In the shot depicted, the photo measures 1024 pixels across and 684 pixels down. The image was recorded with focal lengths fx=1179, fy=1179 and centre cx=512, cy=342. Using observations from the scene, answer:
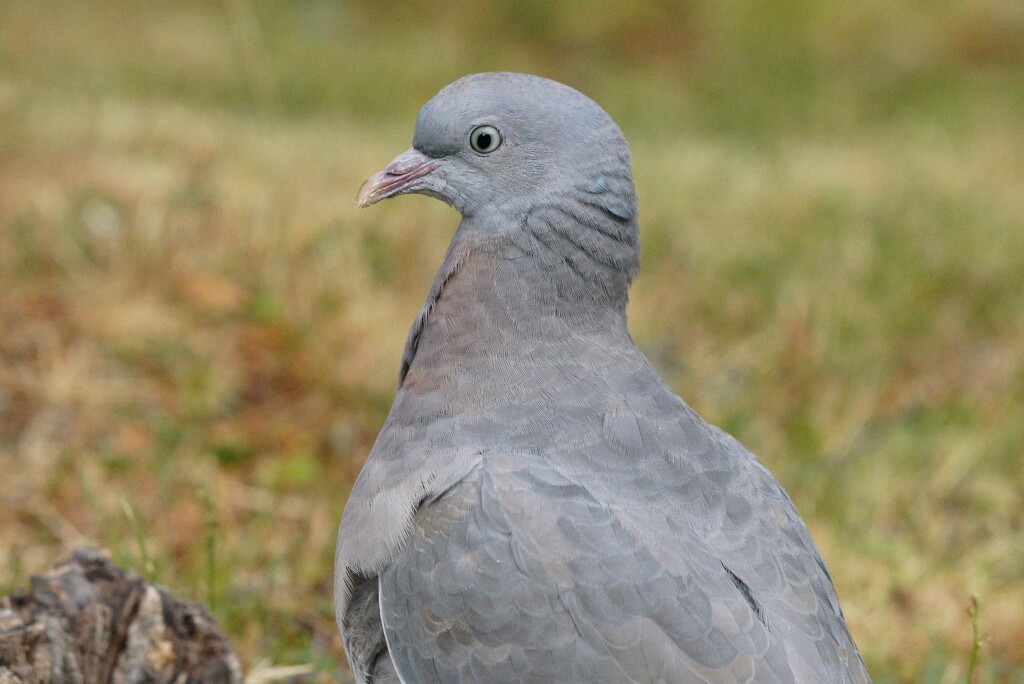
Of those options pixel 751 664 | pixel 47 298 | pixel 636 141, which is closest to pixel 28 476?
pixel 47 298

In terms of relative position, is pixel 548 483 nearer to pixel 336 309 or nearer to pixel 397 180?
pixel 397 180

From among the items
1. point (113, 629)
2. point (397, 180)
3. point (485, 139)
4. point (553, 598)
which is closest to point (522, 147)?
point (485, 139)

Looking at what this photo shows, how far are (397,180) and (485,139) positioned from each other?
232 millimetres

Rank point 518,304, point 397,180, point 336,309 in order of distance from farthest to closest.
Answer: point 336,309 → point 397,180 → point 518,304

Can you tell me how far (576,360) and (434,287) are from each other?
0.39 metres

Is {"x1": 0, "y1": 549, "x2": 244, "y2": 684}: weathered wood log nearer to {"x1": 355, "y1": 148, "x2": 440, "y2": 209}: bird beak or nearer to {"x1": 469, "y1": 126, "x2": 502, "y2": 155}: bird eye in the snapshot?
{"x1": 355, "y1": 148, "x2": 440, "y2": 209}: bird beak

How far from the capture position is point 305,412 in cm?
442

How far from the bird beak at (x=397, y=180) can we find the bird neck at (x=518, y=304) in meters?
0.19

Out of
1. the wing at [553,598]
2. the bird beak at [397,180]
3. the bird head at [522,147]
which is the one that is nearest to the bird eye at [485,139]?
the bird head at [522,147]

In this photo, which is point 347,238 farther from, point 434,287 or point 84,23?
point 84,23

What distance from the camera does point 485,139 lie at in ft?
8.73

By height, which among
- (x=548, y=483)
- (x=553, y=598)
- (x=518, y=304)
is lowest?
(x=553, y=598)

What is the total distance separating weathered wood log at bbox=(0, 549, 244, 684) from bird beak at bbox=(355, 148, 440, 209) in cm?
99

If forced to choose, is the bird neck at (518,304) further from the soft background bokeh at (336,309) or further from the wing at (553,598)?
the soft background bokeh at (336,309)
